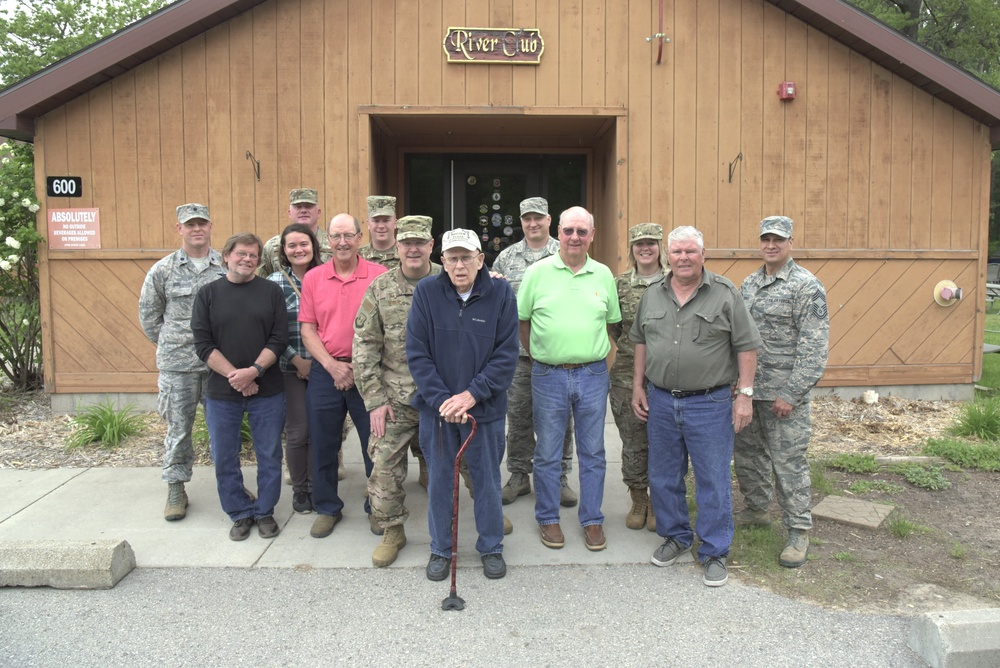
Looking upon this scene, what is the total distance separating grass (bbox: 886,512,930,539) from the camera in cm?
424

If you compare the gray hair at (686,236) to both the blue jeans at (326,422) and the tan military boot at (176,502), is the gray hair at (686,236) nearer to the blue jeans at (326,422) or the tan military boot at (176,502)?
the blue jeans at (326,422)

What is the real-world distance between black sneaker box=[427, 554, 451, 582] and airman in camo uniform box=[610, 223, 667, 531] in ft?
4.18

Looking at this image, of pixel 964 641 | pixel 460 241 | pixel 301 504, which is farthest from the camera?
pixel 301 504

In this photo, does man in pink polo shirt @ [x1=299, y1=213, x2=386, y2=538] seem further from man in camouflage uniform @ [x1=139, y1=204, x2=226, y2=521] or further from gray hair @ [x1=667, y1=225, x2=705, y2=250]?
gray hair @ [x1=667, y1=225, x2=705, y2=250]

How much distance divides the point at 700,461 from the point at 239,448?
2.66 meters

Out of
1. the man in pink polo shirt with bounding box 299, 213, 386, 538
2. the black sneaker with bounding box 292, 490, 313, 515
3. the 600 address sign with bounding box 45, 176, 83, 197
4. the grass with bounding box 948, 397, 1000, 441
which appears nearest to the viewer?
the man in pink polo shirt with bounding box 299, 213, 386, 538

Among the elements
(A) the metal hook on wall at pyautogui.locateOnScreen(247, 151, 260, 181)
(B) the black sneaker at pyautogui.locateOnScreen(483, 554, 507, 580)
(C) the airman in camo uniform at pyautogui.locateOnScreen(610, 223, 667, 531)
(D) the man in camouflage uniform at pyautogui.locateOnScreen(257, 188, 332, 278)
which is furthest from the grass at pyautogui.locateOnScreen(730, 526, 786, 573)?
(A) the metal hook on wall at pyautogui.locateOnScreen(247, 151, 260, 181)

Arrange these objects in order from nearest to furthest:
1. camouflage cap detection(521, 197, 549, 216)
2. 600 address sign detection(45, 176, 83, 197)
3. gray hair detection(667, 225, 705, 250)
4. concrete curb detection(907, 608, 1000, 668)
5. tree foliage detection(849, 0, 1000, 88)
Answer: concrete curb detection(907, 608, 1000, 668), gray hair detection(667, 225, 705, 250), camouflage cap detection(521, 197, 549, 216), 600 address sign detection(45, 176, 83, 197), tree foliage detection(849, 0, 1000, 88)

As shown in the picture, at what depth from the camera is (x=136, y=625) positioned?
3277mm

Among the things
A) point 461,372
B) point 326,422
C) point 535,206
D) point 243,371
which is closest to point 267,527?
point 326,422

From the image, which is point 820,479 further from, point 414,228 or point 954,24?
point 954,24

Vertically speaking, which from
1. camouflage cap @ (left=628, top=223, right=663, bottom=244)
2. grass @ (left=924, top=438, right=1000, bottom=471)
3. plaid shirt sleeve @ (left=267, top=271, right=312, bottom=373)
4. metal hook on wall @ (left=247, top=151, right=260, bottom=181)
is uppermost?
metal hook on wall @ (left=247, top=151, right=260, bottom=181)

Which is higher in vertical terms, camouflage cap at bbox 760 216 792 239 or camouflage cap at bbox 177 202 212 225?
camouflage cap at bbox 177 202 212 225

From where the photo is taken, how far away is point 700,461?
Answer: 383 centimetres
